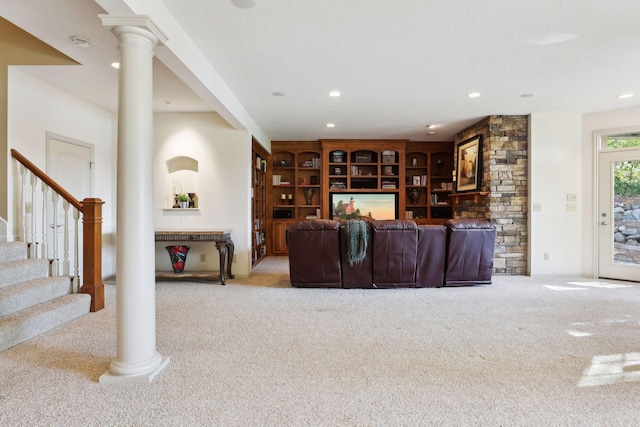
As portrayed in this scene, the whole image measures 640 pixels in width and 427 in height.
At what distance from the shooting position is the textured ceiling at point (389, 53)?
2.46m

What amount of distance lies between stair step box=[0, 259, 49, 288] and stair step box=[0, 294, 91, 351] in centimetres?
34

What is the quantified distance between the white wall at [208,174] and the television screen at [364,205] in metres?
2.92

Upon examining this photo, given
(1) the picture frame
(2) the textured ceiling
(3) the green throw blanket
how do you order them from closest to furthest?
(2) the textured ceiling
(3) the green throw blanket
(1) the picture frame

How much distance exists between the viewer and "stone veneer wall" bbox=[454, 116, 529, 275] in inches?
209

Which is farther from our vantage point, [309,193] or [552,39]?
[309,193]

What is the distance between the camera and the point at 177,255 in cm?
479

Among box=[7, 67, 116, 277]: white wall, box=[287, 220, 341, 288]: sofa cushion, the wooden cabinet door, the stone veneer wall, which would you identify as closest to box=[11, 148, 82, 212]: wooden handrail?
box=[7, 67, 116, 277]: white wall

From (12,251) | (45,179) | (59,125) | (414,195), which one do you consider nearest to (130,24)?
(45,179)

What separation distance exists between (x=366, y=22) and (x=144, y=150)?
1900 millimetres

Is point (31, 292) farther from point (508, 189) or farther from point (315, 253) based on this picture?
point (508, 189)

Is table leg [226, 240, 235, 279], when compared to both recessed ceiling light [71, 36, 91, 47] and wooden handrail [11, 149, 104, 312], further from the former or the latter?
recessed ceiling light [71, 36, 91, 47]

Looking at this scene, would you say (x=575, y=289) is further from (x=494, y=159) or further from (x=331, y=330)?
(x=331, y=330)

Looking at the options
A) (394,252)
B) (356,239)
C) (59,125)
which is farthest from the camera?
(394,252)

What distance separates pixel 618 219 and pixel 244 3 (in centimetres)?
587
